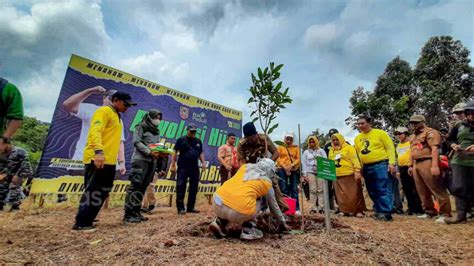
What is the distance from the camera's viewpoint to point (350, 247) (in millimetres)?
2352

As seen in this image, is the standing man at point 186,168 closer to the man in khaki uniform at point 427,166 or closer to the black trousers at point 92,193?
the black trousers at point 92,193

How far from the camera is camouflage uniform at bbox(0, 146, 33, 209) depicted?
17.5 feet

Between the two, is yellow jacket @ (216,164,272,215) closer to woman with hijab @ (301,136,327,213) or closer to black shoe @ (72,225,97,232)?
black shoe @ (72,225,97,232)

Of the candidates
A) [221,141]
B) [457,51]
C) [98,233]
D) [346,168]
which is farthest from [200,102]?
[457,51]

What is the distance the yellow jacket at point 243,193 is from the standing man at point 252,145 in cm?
55

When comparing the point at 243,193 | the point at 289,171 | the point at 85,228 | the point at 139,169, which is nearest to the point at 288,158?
the point at 289,171

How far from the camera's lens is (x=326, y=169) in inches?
117

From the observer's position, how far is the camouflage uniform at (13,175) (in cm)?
533

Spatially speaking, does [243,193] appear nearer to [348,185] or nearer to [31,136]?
[348,185]

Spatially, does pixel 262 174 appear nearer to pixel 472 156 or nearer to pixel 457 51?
pixel 472 156

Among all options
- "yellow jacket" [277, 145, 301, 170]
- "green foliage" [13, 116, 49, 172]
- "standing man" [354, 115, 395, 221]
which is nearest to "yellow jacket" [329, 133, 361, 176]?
"standing man" [354, 115, 395, 221]

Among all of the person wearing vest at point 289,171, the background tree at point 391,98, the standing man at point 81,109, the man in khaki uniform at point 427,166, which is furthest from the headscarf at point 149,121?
the background tree at point 391,98

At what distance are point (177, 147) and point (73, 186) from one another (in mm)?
2378

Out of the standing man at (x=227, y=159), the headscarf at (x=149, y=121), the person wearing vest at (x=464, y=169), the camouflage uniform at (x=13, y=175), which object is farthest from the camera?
the standing man at (x=227, y=159)
